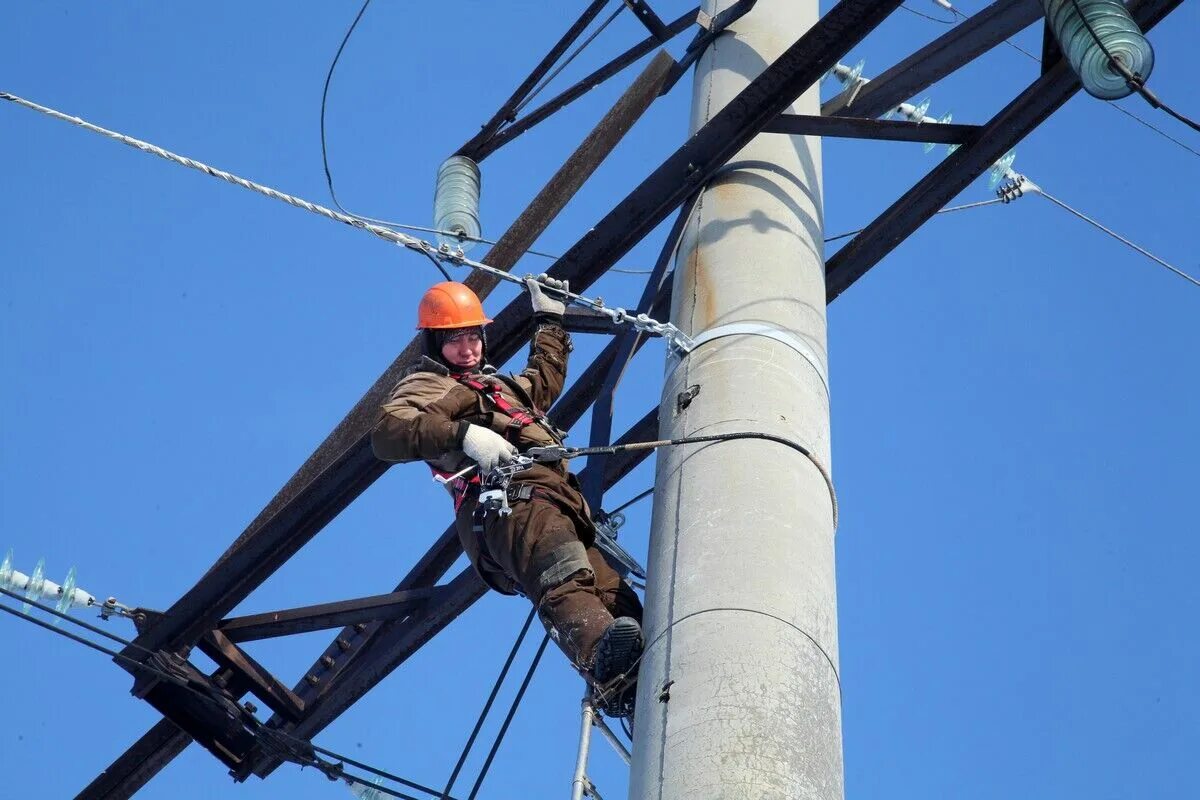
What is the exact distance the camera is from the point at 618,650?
A: 6.66 meters

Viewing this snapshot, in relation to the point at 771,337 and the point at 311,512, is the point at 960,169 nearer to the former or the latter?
the point at 771,337

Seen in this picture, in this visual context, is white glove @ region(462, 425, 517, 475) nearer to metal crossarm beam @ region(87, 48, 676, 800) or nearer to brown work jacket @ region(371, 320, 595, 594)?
brown work jacket @ region(371, 320, 595, 594)

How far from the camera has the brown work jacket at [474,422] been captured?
7840mm

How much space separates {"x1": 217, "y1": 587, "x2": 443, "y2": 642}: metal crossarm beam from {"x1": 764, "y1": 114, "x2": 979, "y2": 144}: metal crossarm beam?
3056 millimetres

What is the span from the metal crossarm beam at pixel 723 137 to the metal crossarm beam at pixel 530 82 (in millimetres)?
2222

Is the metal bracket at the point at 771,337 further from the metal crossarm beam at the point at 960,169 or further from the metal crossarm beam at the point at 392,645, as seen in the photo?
the metal crossarm beam at the point at 392,645

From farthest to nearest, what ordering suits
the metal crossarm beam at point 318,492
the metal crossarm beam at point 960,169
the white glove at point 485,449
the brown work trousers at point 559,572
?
the metal crossarm beam at point 318,492, the metal crossarm beam at point 960,169, the white glove at point 485,449, the brown work trousers at point 559,572

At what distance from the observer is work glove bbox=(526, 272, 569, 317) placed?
8.63 metres

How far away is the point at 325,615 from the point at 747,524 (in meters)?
3.77

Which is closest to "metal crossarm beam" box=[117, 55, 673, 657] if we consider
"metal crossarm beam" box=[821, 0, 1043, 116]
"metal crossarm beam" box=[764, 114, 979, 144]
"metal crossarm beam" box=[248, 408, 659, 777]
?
"metal crossarm beam" box=[248, 408, 659, 777]

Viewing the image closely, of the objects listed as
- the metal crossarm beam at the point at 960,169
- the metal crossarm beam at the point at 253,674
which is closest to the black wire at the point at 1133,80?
the metal crossarm beam at the point at 960,169

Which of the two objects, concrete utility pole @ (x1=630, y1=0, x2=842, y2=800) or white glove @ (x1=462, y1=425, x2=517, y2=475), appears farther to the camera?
white glove @ (x1=462, y1=425, x2=517, y2=475)

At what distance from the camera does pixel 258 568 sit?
30.5ft

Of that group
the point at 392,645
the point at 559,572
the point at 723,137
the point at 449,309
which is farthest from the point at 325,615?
the point at 723,137
